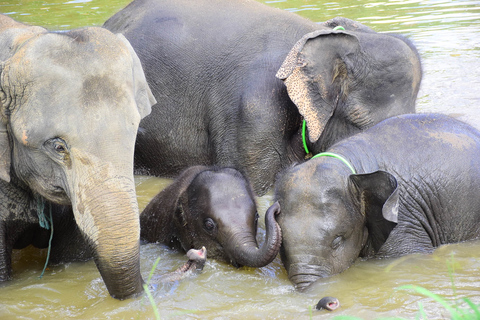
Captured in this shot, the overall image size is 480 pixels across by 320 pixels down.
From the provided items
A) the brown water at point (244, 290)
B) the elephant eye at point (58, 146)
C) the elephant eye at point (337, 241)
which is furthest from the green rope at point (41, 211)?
the elephant eye at point (337, 241)

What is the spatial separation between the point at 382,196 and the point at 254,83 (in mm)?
1513

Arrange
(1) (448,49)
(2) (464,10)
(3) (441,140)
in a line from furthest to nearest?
(2) (464,10)
(1) (448,49)
(3) (441,140)

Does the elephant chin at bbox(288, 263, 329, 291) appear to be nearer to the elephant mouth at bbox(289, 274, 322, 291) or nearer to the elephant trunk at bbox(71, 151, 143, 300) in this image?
the elephant mouth at bbox(289, 274, 322, 291)

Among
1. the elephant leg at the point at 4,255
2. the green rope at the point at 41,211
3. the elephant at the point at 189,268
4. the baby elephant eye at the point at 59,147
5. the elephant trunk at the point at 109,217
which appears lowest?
the elephant at the point at 189,268

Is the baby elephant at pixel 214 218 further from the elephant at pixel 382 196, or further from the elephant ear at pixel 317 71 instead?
the elephant ear at pixel 317 71

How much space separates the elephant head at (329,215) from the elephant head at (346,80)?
2.71 feet

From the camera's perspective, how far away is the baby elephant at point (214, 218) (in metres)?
3.83


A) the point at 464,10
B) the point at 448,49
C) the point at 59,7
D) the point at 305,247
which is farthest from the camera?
the point at 59,7

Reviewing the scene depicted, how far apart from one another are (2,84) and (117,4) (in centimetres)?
1064

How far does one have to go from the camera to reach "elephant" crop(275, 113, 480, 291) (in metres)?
3.75

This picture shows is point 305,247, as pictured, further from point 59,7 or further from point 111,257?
point 59,7

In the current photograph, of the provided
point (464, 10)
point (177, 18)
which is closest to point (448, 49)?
point (464, 10)

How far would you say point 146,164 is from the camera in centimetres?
558

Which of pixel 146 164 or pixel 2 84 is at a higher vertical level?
pixel 2 84
